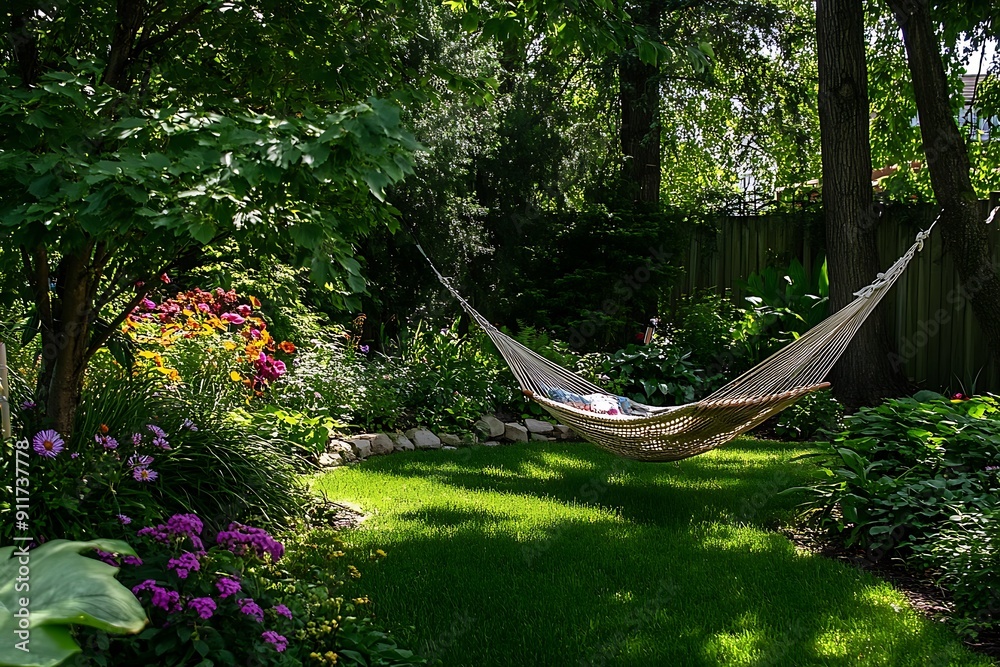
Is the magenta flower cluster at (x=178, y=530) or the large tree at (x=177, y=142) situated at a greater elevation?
the large tree at (x=177, y=142)

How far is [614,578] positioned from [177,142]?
6.63 feet

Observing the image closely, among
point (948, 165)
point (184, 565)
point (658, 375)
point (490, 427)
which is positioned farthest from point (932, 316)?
point (184, 565)

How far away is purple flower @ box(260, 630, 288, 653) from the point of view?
195 centimetres

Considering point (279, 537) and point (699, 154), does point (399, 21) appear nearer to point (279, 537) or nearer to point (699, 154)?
point (279, 537)

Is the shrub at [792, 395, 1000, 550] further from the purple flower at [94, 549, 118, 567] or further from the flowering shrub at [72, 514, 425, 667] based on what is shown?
the purple flower at [94, 549, 118, 567]

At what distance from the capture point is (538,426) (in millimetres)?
6031

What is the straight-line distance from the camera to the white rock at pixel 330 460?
480cm

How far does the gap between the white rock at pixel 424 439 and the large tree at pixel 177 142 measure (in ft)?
8.43

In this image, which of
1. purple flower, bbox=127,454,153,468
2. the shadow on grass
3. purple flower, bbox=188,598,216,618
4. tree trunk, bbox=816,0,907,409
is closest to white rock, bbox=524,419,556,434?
the shadow on grass

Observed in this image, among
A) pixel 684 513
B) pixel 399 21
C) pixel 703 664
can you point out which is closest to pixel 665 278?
pixel 684 513

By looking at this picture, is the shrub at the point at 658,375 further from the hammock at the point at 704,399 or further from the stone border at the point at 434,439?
the hammock at the point at 704,399

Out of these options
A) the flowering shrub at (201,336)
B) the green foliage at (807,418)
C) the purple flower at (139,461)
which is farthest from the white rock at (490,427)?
the purple flower at (139,461)

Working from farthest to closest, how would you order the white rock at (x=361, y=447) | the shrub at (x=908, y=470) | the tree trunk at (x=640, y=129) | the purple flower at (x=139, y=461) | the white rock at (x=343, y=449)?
the tree trunk at (x=640, y=129) < the white rock at (x=361, y=447) < the white rock at (x=343, y=449) < the shrub at (x=908, y=470) < the purple flower at (x=139, y=461)

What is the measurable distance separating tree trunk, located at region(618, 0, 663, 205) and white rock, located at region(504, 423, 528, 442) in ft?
11.2
